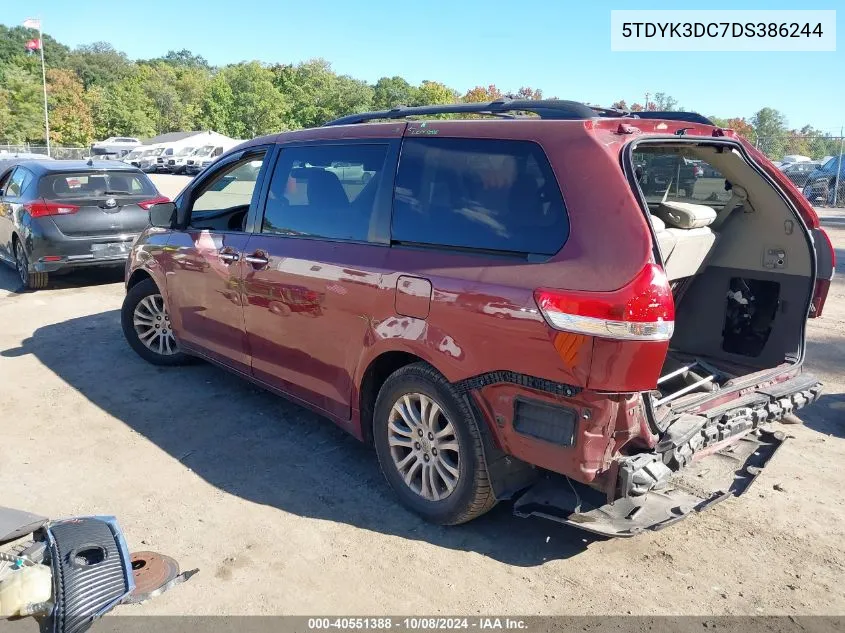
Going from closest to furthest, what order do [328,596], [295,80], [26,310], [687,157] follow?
[328,596]
[687,157]
[26,310]
[295,80]

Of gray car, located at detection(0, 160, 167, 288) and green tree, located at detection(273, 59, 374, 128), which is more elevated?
green tree, located at detection(273, 59, 374, 128)

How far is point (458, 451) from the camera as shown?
3279mm

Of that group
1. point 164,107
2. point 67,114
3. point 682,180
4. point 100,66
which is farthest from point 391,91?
point 682,180

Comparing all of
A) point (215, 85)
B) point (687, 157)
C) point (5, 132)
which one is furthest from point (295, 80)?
point (687, 157)

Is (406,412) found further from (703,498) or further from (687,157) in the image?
(687,157)

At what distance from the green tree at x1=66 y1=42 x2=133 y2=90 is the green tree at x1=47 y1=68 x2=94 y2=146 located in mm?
22893

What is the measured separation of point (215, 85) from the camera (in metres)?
74.8

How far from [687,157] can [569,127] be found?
1.38m

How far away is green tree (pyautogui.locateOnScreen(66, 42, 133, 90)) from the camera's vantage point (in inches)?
3917

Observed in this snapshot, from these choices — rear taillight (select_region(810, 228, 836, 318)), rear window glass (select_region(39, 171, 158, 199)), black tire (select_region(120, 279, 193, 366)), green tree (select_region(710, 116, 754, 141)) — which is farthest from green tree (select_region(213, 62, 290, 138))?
rear taillight (select_region(810, 228, 836, 318))

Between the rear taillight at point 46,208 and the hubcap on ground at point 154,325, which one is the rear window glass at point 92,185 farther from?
the hubcap on ground at point 154,325

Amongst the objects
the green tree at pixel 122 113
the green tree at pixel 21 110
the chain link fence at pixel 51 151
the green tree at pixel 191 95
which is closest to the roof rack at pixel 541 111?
the chain link fence at pixel 51 151

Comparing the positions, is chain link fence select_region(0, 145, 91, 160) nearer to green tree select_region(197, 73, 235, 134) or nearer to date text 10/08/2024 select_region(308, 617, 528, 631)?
green tree select_region(197, 73, 235, 134)

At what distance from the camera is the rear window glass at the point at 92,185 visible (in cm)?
912
